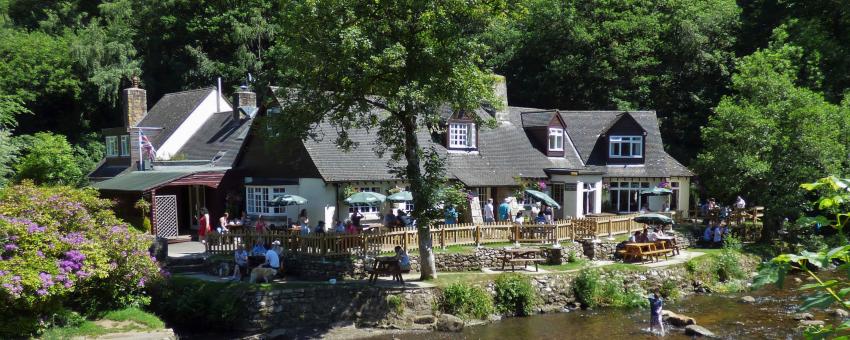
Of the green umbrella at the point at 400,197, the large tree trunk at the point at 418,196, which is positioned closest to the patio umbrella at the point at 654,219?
the green umbrella at the point at 400,197

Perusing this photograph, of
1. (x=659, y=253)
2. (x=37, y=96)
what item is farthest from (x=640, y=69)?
(x=37, y=96)

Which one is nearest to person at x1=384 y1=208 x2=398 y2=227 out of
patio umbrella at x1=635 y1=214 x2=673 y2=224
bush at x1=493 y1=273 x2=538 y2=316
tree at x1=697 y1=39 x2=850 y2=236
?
bush at x1=493 y1=273 x2=538 y2=316

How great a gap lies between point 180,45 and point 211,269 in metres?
32.9

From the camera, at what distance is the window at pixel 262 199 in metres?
28.3

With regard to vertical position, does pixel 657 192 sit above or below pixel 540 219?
above

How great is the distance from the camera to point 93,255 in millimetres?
17516

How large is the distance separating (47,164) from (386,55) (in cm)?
2209

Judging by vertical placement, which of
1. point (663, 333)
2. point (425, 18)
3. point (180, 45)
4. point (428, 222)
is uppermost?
point (180, 45)

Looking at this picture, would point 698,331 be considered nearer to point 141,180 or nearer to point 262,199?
point 262,199

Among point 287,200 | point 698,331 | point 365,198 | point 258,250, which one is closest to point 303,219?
point 287,200

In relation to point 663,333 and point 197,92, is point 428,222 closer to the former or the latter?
point 663,333

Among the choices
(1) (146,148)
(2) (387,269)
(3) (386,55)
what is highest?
(3) (386,55)

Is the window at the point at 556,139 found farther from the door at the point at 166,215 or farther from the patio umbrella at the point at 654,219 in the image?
the door at the point at 166,215

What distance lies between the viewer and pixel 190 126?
122 feet
